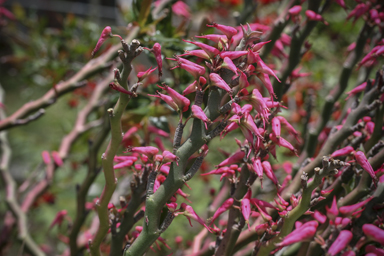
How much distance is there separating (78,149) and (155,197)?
927 millimetres

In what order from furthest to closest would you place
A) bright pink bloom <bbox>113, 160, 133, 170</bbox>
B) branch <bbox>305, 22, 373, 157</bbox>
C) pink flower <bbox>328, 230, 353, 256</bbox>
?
1. branch <bbox>305, 22, 373, 157</bbox>
2. bright pink bloom <bbox>113, 160, 133, 170</bbox>
3. pink flower <bbox>328, 230, 353, 256</bbox>

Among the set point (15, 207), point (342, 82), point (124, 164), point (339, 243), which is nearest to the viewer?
point (339, 243)

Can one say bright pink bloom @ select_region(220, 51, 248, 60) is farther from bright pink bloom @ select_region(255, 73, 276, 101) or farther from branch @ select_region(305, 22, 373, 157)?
branch @ select_region(305, 22, 373, 157)

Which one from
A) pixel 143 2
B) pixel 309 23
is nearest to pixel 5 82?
pixel 143 2

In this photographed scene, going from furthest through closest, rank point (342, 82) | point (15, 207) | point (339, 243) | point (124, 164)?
point (15, 207) < point (342, 82) < point (124, 164) < point (339, 243)

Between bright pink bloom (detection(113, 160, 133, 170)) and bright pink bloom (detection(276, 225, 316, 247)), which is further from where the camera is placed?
bright pink bloom (detection(113, 160, 133, 170))

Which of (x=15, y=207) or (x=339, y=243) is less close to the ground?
(x=339, y=243)

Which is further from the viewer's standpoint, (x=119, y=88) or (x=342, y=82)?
(x=342, y=82)

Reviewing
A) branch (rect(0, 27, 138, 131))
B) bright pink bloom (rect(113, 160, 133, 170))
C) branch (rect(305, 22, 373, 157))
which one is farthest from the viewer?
branch (rect(0, 27, 138, 131))

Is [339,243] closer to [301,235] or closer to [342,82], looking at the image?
[301,235]

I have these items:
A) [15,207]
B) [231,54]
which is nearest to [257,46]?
[231,54]

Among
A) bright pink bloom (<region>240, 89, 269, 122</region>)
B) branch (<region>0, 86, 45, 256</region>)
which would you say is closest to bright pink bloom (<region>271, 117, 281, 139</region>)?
bright pink bloom (<region>240, 89, 269, 122</region>)

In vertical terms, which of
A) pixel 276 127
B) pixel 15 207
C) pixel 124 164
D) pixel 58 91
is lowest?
pixel 15 207

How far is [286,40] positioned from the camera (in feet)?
2.28
